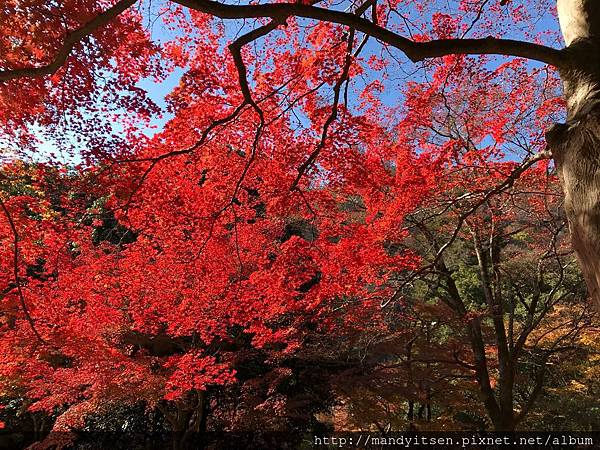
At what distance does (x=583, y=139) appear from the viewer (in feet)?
5.60

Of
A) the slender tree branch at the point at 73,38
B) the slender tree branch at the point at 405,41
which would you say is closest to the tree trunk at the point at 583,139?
the slender tree branch at the point at 405,41

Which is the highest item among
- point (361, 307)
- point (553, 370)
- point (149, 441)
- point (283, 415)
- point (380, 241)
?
point (380, 241)

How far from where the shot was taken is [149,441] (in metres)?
10.6

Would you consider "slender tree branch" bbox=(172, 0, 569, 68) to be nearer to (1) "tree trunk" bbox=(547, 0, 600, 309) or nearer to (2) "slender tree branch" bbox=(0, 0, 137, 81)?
(1) "tree trunk" bbox=(547, 0, 600, 309)

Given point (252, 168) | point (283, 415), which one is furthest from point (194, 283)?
point (283, 415)

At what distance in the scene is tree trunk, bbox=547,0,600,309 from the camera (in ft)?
5.26

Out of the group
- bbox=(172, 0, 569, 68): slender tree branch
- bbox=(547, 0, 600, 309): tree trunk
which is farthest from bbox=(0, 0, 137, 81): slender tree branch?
bbox=(547, 0, 600, 309): tree trunk

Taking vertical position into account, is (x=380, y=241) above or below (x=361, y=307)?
above

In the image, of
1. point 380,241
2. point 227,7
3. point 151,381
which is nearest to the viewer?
point 227,7

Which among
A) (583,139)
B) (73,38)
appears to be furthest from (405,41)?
(73,38)

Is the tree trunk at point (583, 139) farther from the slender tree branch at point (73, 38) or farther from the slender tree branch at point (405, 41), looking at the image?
the slender tree branch at point (73, 38)

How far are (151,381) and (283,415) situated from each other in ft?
10.1

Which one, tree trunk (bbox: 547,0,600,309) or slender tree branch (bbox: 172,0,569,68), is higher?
slender tree branch (bbox: 172,0,569,68)

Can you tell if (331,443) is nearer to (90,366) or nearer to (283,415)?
(283,415)
